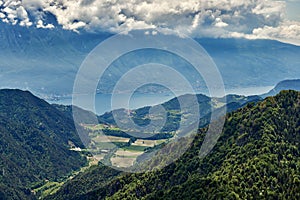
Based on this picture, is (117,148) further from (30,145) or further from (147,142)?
(30,145)

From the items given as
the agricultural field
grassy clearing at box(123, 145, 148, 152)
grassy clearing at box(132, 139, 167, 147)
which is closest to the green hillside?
the agricultural field

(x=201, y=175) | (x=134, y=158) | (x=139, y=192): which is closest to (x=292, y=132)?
(x=201, y=175)

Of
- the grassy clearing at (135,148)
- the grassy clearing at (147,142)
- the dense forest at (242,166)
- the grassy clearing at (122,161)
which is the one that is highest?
the dense forest at (242,166)

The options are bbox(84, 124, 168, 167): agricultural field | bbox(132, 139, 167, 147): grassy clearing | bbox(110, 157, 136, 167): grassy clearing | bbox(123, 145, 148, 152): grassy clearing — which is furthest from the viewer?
bbox(132, 139, 167, 147): grassy clearing

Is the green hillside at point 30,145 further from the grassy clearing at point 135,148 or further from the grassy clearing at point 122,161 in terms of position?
the grassy clearing at point 122,161

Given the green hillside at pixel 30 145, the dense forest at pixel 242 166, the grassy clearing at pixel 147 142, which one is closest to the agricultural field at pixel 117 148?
the grassy clearing at pixel 147 142

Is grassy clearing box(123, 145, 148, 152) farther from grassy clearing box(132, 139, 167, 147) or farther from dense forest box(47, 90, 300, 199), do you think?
dense forest box(47, 90, 300, 199)

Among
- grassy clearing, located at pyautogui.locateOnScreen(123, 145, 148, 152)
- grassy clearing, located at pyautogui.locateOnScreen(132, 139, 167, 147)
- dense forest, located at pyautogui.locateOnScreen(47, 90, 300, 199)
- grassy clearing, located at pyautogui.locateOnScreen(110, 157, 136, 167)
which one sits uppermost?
dense forest, located at pyautogui.locateOnScreen(47, 90, 300, 199)
